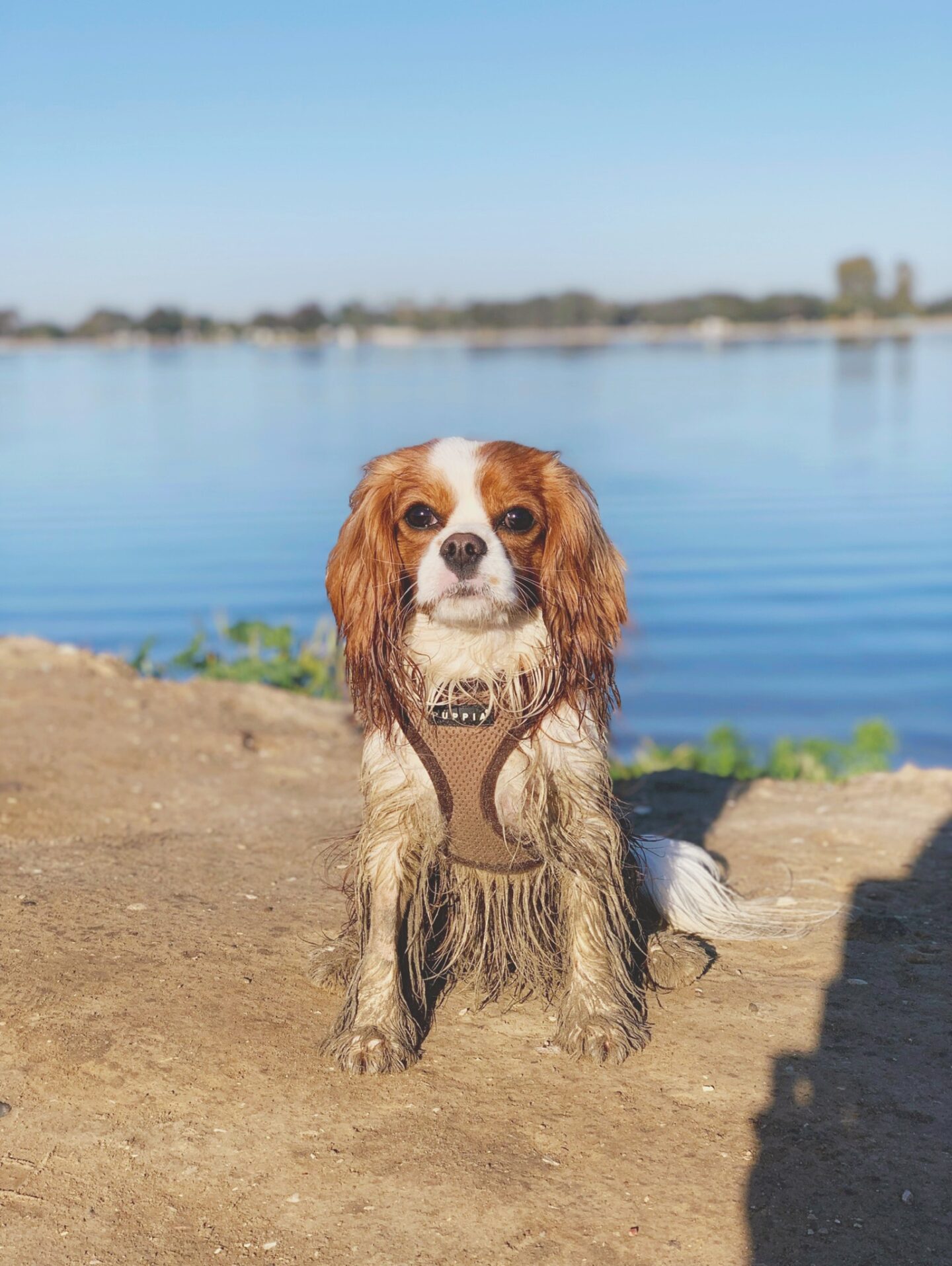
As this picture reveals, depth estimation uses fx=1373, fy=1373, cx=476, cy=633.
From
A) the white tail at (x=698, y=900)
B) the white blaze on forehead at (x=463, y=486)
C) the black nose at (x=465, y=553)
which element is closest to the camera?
the black nose at (x=465, y=553)

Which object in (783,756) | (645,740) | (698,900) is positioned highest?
(698,900)

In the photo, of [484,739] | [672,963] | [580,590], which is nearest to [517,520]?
[580,590]

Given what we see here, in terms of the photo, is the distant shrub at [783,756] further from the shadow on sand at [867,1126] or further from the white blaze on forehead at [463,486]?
the white blaze on forehead at [463,486]

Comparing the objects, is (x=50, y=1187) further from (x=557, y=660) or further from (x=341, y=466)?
(x=341, y=466)

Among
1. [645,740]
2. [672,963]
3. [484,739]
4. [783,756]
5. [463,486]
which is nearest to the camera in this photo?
[463,486]

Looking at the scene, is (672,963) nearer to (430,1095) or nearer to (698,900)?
(698,900)

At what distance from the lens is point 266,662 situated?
10227 millimetres

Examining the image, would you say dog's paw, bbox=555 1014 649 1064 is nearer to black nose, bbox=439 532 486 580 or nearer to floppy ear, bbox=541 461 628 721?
floppy ear, bbox=541 461 628 721

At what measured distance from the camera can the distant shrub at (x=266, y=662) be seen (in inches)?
391

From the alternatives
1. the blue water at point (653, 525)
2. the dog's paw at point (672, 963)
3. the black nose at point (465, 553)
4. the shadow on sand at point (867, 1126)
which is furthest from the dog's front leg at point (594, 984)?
the black nose at point (465, 553)

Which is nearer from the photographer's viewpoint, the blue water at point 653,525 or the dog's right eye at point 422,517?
the dog's right eye at point 422,517

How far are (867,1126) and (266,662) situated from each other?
282 inches

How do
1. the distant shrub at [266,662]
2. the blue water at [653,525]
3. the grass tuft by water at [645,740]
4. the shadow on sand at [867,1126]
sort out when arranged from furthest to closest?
the blue water at [653,525]
the distant shrub at [266,662]
the grass tuft by water at [645,740]
the shadow on sand at [867,1126]

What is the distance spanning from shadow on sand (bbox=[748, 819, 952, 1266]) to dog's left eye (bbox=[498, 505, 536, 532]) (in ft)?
5.63
